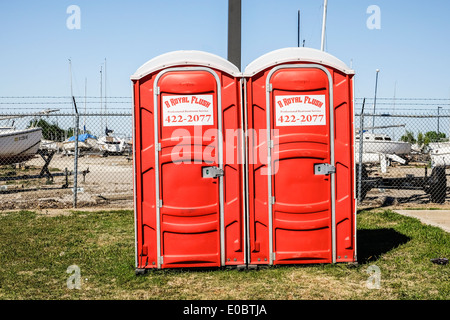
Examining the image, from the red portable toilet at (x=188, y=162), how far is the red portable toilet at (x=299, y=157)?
0.22 meters

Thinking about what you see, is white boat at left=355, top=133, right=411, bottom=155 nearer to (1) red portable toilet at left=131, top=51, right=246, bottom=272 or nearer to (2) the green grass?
(2) the green grass

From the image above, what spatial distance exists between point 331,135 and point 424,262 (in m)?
2.06

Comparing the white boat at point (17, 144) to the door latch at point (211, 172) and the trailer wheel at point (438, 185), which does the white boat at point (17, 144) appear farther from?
the trailer wheel at point (438, 185)

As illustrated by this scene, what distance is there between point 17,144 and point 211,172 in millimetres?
12409

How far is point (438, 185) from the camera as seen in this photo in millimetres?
10688

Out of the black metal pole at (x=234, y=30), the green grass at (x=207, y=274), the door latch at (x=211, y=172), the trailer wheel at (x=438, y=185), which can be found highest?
the black metal pole at (x=234, y=30)

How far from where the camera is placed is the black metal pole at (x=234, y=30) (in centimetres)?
698

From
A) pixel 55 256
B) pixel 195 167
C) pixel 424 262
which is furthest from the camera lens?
pixel 55 256

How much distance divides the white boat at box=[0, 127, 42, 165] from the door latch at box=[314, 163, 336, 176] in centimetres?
1279

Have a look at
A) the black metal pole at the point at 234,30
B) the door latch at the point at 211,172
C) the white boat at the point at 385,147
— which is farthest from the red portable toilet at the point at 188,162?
the white boat at the point at 385,147

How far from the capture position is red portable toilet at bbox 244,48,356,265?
5133 millimetres
